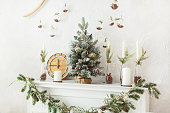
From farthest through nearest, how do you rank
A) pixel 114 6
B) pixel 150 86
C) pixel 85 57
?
pixel 114 6 → pixel 85 57 → pixel 150 86

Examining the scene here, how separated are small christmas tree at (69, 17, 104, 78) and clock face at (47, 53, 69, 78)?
191 mm

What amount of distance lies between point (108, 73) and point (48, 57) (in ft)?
2.36

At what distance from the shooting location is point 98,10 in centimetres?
237

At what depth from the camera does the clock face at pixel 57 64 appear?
2354 millimetres

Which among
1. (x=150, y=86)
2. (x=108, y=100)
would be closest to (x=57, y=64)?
(x=108, y=100)

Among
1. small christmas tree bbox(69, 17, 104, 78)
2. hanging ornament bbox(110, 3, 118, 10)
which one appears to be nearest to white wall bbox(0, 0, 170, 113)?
hanging ornament bbox(110, 3, 118, 10)

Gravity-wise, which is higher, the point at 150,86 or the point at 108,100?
the point at 150,86

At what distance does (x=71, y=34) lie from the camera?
2.46m

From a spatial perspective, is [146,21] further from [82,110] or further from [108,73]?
[82,110]

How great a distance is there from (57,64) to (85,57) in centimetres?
40

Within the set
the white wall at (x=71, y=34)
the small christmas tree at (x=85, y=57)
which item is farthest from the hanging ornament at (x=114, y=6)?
the small christmas tree at (x=85, y=57)

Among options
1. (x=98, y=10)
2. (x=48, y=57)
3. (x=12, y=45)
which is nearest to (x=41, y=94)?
(x=48, y=57)

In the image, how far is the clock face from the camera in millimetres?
2354

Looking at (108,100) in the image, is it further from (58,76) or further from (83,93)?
(58,76)
